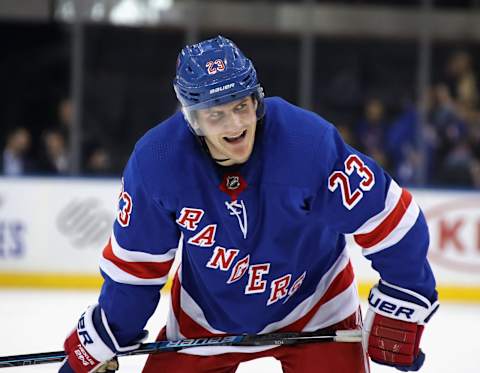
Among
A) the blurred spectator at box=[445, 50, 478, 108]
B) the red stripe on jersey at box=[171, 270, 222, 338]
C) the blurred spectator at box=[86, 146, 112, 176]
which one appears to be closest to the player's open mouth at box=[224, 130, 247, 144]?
the red stripe on jersey at box=[171, 270, 222, 338]

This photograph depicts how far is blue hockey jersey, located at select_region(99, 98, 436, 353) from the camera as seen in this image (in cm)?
215

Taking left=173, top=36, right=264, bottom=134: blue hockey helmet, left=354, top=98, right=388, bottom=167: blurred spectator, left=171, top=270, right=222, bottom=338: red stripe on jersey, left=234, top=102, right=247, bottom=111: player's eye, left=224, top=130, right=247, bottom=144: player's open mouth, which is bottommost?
left=354, top=98, right=388, bottom=167: blurred spectator

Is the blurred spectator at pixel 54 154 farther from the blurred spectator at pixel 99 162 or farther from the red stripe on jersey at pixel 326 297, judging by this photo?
the red stripe on jersey at pixel 326 297

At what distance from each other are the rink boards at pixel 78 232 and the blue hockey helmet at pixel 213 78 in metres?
3.56

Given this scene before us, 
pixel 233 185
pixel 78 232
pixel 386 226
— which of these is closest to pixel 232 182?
pixel 233 185

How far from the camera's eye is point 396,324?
2.28 m

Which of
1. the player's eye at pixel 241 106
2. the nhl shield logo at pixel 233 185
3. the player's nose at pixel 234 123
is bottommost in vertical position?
the nhl shield logo at pixel 233 185

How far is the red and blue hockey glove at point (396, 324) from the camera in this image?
2.26m

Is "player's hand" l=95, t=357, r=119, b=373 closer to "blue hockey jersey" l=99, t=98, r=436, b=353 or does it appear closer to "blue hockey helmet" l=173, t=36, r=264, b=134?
"blue hockey jersey" l=99, t=98, r=436, b=353

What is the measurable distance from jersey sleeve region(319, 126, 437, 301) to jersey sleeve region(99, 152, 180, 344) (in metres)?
0.37

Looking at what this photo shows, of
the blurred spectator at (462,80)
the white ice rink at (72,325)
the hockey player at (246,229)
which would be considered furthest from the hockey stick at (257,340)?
the blurred spectator at (462,80)

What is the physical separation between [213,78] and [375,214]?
0.47 m

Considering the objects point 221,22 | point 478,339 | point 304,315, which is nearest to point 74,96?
point 221,22

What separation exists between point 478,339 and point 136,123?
10.2ft
